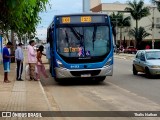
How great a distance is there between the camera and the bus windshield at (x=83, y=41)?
1991 centimetres

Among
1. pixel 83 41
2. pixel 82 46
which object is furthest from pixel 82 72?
pixel 83 41

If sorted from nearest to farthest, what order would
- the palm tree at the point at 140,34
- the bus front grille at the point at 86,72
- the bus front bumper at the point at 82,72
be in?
the bus front bumper at the point at 82,72, the bus front grille at the point at 86,72, the palm tree at the point at 140,34

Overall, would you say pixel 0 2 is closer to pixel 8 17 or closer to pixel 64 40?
pixel 8 17

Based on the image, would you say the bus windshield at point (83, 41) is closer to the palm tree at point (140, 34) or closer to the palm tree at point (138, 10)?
the palm tree at point (140, 34)

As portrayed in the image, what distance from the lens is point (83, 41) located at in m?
20.0

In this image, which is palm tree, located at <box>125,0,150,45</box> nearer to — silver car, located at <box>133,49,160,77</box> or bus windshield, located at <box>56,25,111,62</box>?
silver car, located at <box>133,49,160,77</box>

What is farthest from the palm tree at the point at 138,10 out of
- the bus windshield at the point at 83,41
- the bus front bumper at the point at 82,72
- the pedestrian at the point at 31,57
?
the bus front bumper at the point at 82,72

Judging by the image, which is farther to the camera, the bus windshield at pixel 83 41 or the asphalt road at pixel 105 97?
the bus windshield at pixel 83 41

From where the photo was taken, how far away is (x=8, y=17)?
29.3 feet

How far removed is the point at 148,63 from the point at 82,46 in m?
5.10

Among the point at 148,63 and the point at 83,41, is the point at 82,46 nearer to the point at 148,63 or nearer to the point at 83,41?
the point at 83,41

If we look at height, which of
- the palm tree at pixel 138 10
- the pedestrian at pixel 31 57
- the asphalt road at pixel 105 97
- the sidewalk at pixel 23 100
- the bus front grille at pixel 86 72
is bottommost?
the asphalt road at pixel 105 97

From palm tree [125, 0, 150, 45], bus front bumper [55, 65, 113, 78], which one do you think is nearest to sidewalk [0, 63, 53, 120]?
bus front bumper [55, 65, 113, 78]

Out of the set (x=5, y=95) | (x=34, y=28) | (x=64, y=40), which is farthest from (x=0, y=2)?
(x=34, y=28)
